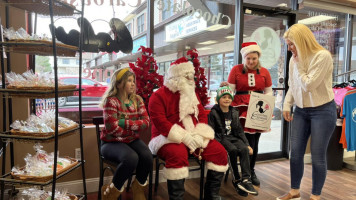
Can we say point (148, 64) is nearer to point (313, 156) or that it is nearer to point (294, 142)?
point (294, 142)

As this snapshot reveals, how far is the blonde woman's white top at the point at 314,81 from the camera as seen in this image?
2018 mm

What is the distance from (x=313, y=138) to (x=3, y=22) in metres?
2.77

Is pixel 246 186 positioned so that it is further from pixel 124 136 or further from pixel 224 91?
pixel 124 136

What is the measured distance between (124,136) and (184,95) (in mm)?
626

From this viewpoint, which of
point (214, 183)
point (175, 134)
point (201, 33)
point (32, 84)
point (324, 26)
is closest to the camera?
point (32, 84)

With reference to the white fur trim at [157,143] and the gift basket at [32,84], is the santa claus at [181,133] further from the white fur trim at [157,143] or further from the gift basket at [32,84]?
the gift basket at [32,84]

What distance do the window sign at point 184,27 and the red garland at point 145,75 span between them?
671 mm

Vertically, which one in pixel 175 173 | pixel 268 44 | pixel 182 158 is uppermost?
pixel 268 44

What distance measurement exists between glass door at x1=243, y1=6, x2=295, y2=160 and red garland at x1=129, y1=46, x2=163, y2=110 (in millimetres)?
1439

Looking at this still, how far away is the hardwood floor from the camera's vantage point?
259cm

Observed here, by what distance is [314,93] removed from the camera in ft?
6.89

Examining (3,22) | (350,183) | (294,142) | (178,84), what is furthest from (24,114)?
(350,183)

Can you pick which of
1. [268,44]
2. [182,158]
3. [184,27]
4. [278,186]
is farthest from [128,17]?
[278,186]

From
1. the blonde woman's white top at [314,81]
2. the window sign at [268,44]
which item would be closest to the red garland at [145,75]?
the blonde woman's white top at [314,81]
